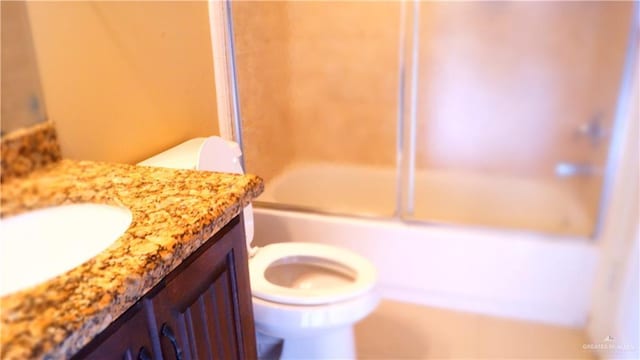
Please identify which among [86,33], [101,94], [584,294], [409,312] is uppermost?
[86,33]

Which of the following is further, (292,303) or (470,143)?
(470,143)

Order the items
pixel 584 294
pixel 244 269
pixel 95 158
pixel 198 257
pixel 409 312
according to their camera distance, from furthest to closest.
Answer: pixel 409 312, pixel 584 294, pixel 95 158, pixel 244 269, pixel 198 257

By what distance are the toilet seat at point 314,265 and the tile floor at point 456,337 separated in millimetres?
405

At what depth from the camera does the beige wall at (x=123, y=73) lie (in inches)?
45.0

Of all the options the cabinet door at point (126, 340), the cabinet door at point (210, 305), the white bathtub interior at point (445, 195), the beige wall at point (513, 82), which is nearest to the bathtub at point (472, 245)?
the white bathtub interior at point (445, 195)

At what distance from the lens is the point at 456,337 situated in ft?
6.45

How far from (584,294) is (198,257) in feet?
5.67

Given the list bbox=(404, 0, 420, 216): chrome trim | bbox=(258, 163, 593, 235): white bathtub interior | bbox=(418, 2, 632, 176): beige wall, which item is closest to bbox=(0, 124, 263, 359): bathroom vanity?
bbox=(258, 163, 593, 235): white bathtub interior

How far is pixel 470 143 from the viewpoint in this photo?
8.80 feet

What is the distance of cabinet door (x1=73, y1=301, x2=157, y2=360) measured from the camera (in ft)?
2.27

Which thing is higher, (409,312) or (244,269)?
(244,269)

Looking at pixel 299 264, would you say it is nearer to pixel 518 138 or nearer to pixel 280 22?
pixel 280 22

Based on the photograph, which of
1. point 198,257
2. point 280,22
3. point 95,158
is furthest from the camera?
point 280,22

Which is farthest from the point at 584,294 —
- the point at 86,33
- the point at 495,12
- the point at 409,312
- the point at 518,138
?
the point at 86,33
